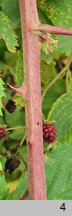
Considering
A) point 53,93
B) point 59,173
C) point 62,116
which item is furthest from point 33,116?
point 53,93

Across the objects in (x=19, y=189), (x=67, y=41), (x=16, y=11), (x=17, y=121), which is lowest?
(x=17, y=121)

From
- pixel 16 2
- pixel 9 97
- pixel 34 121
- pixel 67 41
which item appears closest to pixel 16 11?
pixel 16 2

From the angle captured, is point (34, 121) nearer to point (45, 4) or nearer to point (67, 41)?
point (45, 4)

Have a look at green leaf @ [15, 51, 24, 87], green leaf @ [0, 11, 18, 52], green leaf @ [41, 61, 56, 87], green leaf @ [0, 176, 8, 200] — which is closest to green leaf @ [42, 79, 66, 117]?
green leaf @ [41, 61, 56, 87]

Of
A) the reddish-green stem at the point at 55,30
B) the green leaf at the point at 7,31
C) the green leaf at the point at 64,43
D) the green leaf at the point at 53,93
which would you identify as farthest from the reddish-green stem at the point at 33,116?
the green leaf at the point at 53,93

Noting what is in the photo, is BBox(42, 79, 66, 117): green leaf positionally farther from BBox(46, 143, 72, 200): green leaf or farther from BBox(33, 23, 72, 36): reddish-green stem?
BBox(33, 23, 72, 36): reddish-green stem
